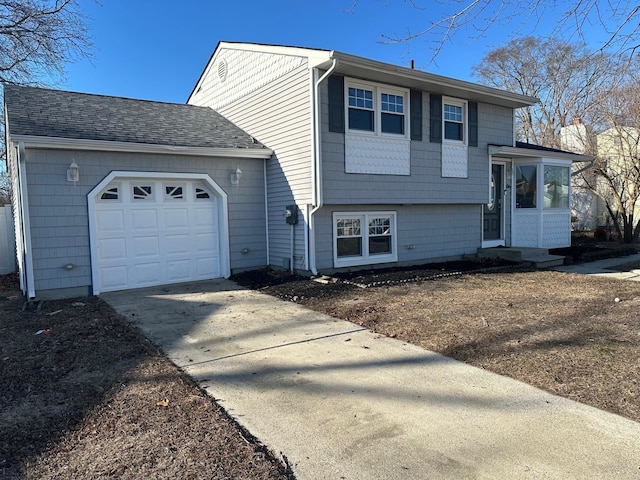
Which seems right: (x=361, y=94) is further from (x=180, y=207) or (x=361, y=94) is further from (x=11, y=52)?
(x=11, y=52)

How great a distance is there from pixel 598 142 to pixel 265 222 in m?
16.5

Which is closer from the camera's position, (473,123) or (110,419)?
(110,419)

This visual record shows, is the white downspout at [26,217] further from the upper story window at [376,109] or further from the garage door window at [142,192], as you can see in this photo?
the upper story window at [376,109]

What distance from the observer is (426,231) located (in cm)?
1130

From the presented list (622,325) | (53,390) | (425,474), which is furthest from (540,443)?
(53,390)

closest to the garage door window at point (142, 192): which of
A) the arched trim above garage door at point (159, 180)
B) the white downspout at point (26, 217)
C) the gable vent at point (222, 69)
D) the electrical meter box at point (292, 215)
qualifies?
the arched trim above garage door at point (159, 180)

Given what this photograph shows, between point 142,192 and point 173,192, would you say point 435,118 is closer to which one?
point 173,192

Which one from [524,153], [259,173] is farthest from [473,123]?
[259,173]

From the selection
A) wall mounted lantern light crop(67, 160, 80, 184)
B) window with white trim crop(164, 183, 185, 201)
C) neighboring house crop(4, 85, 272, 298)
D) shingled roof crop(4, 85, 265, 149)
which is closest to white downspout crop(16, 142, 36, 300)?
neighboring house crop(4, 85, 272, 298)

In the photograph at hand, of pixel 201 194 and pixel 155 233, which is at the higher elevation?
pixel 201 194

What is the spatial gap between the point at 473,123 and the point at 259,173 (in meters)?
5.76

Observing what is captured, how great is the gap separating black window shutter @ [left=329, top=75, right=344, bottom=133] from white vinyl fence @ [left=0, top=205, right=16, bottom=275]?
9568mm

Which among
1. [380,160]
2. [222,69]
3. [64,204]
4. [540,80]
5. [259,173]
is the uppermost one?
[540,80]

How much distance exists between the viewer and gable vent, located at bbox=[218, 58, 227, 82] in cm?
1237
